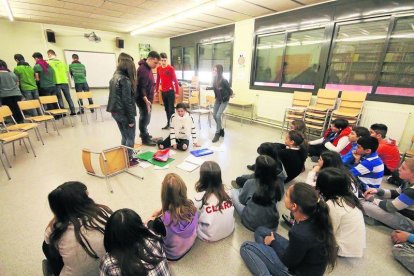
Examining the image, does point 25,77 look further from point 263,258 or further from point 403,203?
point 403,203

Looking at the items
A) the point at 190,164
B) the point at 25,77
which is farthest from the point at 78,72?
the point at 190,164

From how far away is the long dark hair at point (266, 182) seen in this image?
5.09 feet

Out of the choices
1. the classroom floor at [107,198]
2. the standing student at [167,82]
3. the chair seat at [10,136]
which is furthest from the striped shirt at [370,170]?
the chair seat at [10,136]

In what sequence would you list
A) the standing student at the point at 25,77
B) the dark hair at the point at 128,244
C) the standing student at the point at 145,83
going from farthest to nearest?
1. the standing student at the point at 25,77
2. the standing student at the point at 145,83
3. the dark hair at the point at 128,244

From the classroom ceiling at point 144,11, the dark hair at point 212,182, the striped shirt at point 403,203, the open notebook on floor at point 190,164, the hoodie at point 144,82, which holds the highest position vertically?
the classroom ceiling at point 144,11

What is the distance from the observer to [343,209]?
4.42ft

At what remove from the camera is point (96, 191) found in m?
2.29

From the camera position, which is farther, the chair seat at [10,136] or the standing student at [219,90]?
the standing student at [219,90]

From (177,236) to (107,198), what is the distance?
1.17 m

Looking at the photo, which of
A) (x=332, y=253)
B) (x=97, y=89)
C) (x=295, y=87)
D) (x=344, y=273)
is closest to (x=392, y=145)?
(x=344, y=273)

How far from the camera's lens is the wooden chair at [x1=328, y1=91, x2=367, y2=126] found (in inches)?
139

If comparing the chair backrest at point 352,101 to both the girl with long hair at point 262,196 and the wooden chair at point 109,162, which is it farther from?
the wooden chair at point 109,162

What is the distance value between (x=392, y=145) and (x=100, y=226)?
3128 millimetres

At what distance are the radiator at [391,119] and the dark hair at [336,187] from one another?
2725 millimetres
